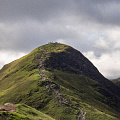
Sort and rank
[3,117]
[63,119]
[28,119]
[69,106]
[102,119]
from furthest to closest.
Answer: [69,106]
[102,119]
[63,119]
[28,119]
[3,117]

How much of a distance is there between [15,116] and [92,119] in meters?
122

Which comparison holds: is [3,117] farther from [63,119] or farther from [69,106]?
[69,106]

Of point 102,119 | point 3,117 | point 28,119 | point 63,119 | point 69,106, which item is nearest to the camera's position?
point 3,117

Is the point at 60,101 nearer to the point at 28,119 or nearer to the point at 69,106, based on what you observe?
the point at 69,106

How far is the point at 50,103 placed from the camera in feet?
642

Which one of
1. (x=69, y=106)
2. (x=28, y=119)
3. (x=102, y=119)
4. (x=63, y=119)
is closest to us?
(x=28, y=119)

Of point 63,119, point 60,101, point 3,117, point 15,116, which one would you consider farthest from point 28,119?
point 60,101

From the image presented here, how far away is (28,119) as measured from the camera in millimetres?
68812

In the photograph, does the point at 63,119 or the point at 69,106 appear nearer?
the point at 63,119

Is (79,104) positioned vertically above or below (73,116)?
above

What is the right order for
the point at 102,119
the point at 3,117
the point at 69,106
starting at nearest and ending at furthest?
1. the point at 3,117
2. the point at 102,119
3. the point at 69,106

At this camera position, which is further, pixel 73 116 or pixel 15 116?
pixel 73 116

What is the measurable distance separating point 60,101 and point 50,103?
38.7 ft

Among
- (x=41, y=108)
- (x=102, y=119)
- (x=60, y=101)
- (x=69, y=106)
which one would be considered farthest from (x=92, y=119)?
(x=41, y=108)
